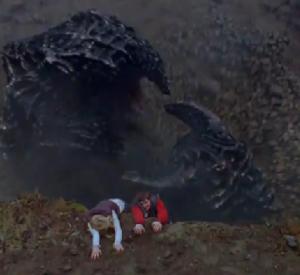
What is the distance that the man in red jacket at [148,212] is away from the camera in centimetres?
528

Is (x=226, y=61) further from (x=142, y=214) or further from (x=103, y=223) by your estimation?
(x=103, y=223)

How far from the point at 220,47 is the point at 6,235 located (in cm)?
399

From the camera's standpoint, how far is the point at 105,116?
6.78 meters

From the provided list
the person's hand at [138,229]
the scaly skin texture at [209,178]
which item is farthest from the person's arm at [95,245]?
the scaly skin texture at [209,178]

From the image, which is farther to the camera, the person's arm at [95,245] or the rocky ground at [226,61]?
the rocky ground at [226,61]

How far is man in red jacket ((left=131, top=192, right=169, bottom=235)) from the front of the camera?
5.28 meters

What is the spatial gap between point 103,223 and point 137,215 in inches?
11.7

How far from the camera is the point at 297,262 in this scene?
5.20 meters

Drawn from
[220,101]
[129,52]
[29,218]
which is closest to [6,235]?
[29,218]

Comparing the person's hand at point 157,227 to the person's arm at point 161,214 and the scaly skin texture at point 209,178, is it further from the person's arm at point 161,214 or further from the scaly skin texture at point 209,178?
the scaly skin texture at point 209,178

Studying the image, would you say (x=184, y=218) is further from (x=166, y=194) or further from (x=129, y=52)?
(x=129, y=52)

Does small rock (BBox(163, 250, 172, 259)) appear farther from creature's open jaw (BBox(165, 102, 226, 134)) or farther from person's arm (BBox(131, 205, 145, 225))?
creature's open jaw (BBox(165, 102, 226, 134))

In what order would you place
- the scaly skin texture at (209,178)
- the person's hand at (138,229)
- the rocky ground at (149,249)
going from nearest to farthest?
1. the rocky ground at (149,249)
2. the person's hand at (138,229)
3. the scaly skin texture at (209,178)

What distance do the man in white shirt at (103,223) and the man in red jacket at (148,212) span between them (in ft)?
0.49
